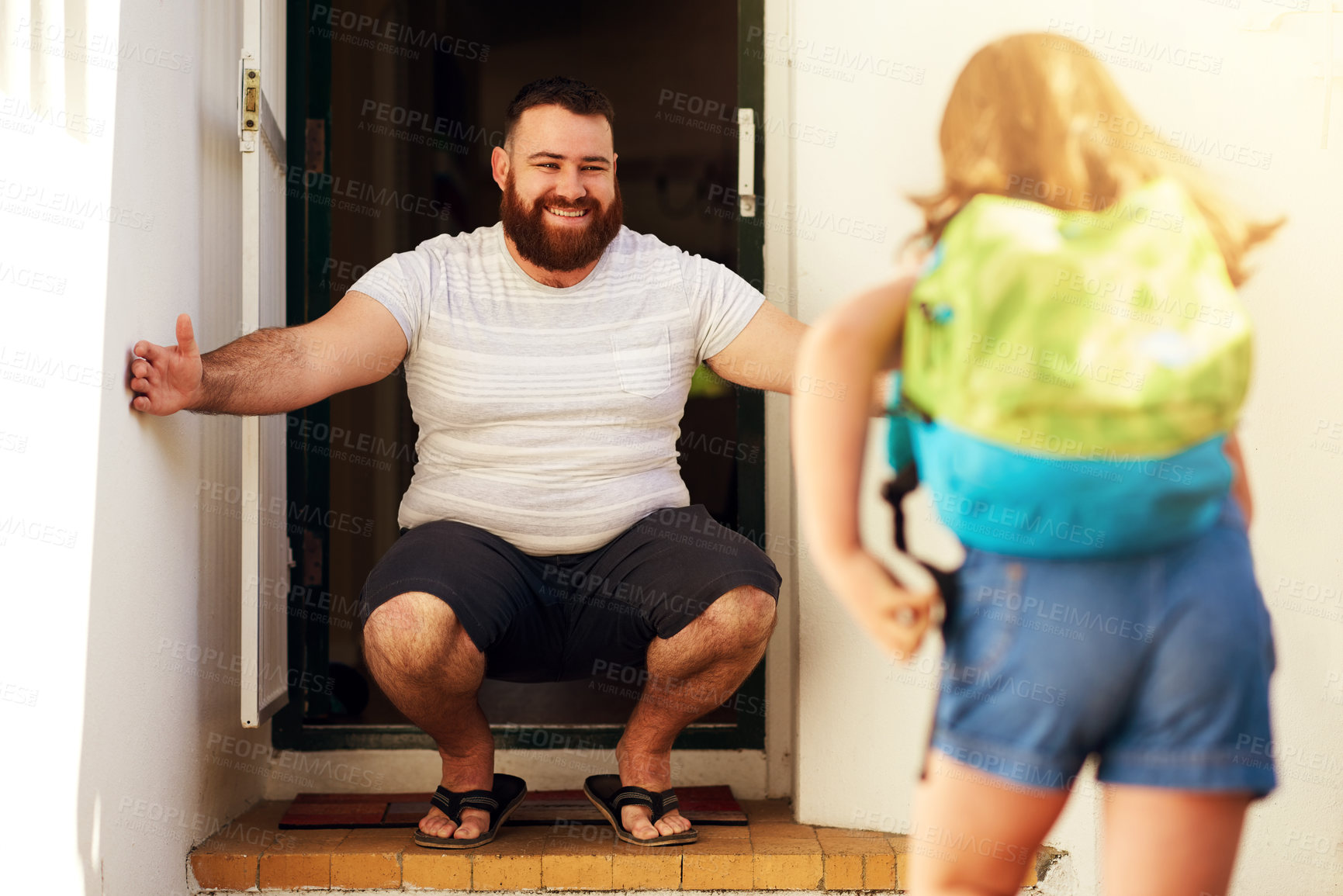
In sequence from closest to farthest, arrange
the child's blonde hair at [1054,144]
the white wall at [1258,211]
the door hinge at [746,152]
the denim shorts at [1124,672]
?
the denim shorts at [1124,672] < the child's blonde hair at [1054,144] < the white wall at [1258,211] < the door hinge at [746,152]

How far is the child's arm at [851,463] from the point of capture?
1146mm

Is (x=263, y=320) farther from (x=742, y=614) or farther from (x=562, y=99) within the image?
(x=742, y=614)

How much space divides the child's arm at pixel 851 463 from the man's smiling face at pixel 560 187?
85cm

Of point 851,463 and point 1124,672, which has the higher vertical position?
point 851,463

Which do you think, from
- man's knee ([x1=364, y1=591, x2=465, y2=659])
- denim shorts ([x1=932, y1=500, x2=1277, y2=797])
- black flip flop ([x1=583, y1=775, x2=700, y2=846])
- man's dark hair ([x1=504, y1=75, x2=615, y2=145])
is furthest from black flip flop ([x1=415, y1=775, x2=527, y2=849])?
man's dark hair ([x1=504, y1=75, x2=615, y2=145])

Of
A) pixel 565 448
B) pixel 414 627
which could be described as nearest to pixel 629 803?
pixel 414 627

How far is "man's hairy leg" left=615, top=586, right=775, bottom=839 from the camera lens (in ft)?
6.07

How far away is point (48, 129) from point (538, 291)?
2.56ft

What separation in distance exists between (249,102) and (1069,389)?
154cm

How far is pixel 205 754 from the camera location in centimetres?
200

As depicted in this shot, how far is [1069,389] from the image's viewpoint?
110 cm

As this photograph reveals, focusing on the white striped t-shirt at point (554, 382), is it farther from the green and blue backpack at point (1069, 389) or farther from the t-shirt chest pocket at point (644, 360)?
the green and blue backpack at point (1069, 389)

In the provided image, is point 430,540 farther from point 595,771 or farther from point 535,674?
point 595,771

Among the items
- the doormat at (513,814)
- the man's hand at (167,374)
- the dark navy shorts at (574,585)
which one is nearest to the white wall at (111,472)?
the man's hand at (167,374)
